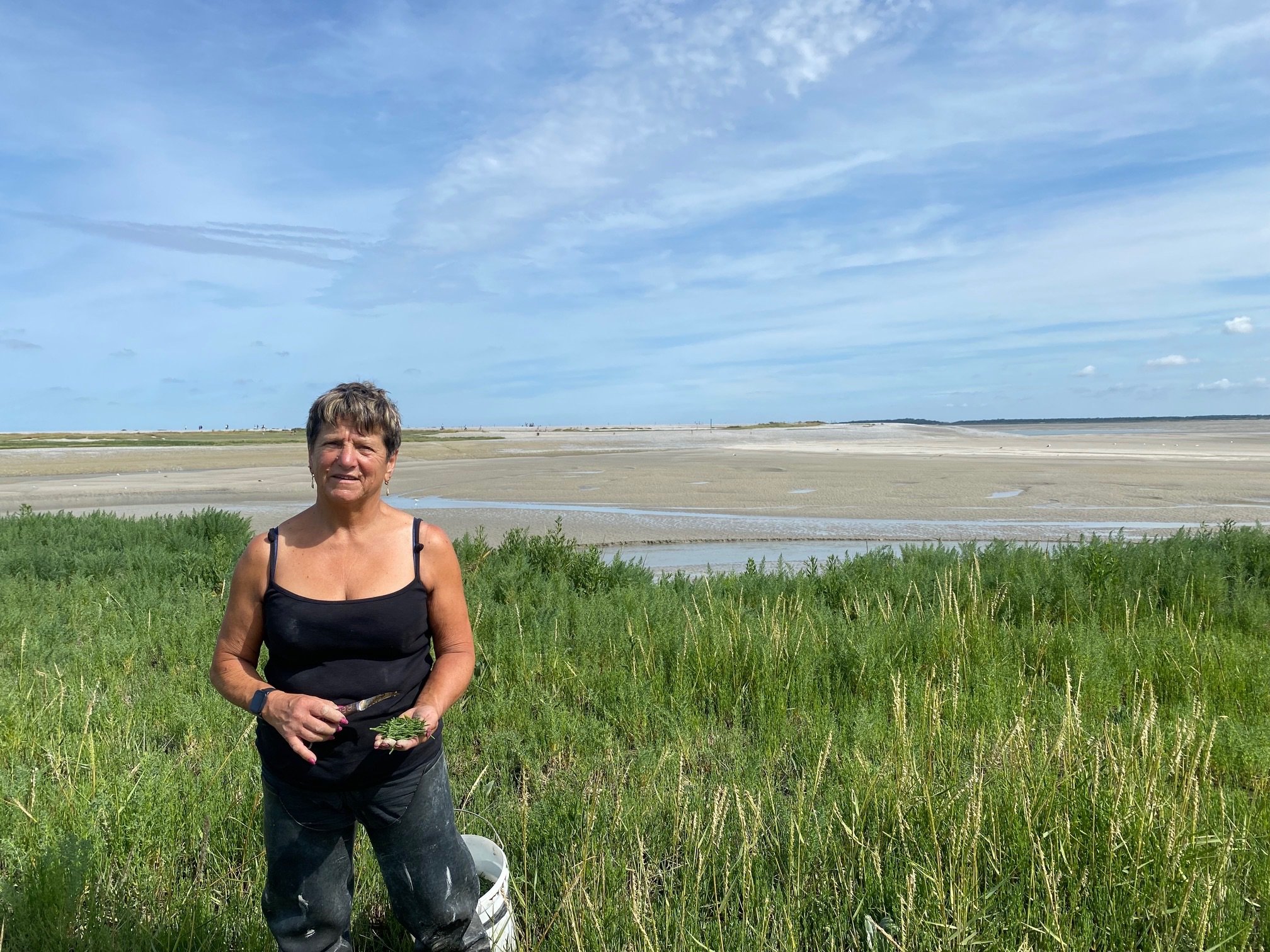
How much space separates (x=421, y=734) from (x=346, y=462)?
0.74 metres

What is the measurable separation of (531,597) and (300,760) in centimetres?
597

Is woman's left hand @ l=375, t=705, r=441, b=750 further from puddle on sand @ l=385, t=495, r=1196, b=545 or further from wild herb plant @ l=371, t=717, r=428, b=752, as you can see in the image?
puddle on sand @ l=385, t=495, r=1196, b=545

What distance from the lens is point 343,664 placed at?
233 cm

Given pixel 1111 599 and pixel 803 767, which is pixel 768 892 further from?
pixel 1111 599

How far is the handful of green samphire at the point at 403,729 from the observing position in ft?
7.17

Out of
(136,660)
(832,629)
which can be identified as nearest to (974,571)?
(832,629)

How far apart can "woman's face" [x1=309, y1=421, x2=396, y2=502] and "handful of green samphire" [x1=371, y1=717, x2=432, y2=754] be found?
23.6 inches

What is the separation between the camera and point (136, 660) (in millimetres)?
6305

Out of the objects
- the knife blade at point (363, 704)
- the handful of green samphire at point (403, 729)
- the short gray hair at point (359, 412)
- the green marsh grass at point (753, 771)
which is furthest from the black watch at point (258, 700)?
the green marsh grass at point (753, 771)

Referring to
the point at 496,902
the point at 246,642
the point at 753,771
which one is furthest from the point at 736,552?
the point at 246,642

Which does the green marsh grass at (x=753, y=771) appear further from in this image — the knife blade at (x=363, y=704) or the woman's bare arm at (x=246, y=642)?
the woman's bare arm at (x=246, y=642)

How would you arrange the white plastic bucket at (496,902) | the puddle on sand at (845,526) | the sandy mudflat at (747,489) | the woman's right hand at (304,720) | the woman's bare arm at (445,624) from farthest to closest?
the sandy mudflat at (747,489), the puddle on sand at (845,526), the white plastic bucket at (496,902), the woman's bare arm at (445,624), the woman's right hand at (304,720)

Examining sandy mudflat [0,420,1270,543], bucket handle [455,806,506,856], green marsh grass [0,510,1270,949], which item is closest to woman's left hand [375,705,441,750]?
green marsh grass [0,510,1270,949]

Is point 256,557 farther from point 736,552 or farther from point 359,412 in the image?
point 736,552
